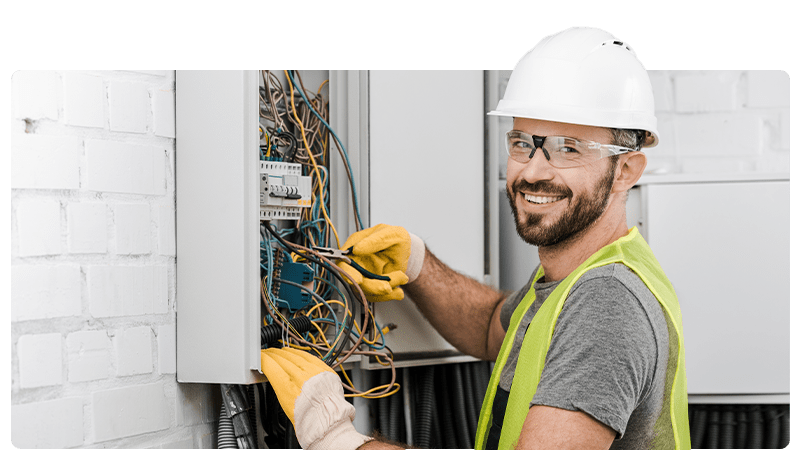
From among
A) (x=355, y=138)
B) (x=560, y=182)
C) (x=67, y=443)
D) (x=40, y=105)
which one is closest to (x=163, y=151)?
(x=40, y=105)

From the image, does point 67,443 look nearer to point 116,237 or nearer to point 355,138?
point 116,237

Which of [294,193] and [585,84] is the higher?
[585,84]

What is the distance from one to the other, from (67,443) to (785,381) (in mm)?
1847

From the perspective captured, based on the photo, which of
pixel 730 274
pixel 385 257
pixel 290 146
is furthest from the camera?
pixel 730 274

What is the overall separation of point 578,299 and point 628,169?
35cm

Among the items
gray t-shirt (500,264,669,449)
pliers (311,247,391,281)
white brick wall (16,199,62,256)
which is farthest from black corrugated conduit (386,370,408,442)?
white brick wall (16,199,62,256)

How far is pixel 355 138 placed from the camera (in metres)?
1.90

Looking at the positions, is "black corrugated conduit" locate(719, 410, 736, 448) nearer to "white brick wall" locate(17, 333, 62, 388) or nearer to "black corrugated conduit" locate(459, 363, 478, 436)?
"black corrugated conduit" locate(459, 363, 478, 436)

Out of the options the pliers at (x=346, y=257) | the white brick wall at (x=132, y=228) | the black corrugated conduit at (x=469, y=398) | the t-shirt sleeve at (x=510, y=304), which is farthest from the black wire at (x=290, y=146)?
the black corrugated conduit at (x=469, y=398)

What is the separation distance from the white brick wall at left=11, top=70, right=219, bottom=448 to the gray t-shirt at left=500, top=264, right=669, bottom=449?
0.82m

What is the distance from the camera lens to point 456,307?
6.57 ft

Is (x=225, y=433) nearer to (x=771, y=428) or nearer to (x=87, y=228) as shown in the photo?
(x=87, y=228)

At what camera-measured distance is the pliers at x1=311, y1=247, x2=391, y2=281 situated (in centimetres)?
175

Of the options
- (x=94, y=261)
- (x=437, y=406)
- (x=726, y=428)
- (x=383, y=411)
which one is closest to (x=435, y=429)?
(x=437, y=406)
